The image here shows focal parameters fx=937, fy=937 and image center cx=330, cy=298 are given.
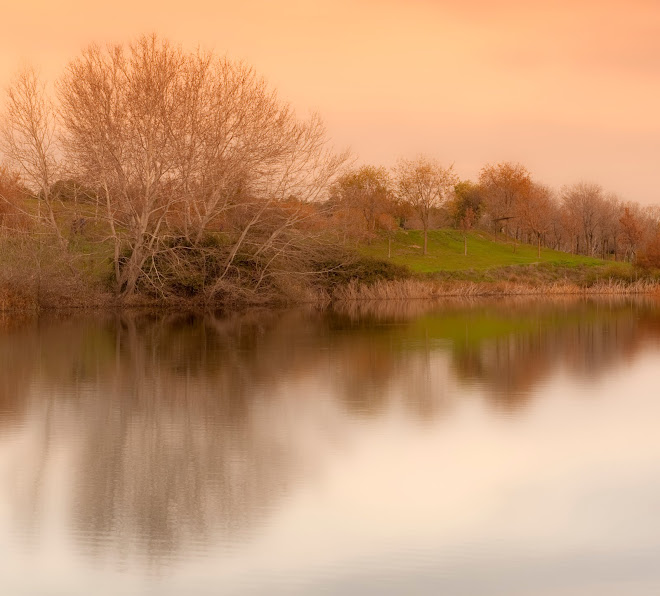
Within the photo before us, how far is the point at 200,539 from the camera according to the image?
703 centimetres

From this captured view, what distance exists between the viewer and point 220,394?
1463 centimetres

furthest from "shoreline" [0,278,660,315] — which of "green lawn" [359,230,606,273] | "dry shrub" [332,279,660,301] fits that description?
"green lawn" [359,230,606,273]

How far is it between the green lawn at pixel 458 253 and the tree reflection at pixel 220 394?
34262 millimetres

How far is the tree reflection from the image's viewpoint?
805 centimetres

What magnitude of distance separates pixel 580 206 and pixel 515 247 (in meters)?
25.8

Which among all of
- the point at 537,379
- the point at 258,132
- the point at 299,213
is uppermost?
the point at 258,132

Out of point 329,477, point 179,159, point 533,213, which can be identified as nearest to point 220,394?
point 329,477

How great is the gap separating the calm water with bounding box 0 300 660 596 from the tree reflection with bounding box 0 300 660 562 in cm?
4

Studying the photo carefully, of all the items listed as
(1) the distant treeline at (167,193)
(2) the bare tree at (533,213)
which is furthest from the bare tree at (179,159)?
(2) the bare tree at (533,213)

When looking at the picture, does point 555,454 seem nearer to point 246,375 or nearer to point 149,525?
point 149,525

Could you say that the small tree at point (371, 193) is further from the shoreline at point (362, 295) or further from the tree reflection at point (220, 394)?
the tree reflection at point (220, 394)

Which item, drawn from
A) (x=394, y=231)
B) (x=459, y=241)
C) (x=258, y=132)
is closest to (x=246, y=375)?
(x=258, y=132)

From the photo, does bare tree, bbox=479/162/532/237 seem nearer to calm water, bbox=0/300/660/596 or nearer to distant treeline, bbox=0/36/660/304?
distant treeline, bbox=0/36/660/304

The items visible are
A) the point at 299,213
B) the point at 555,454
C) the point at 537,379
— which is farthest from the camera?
the point at 299,213
